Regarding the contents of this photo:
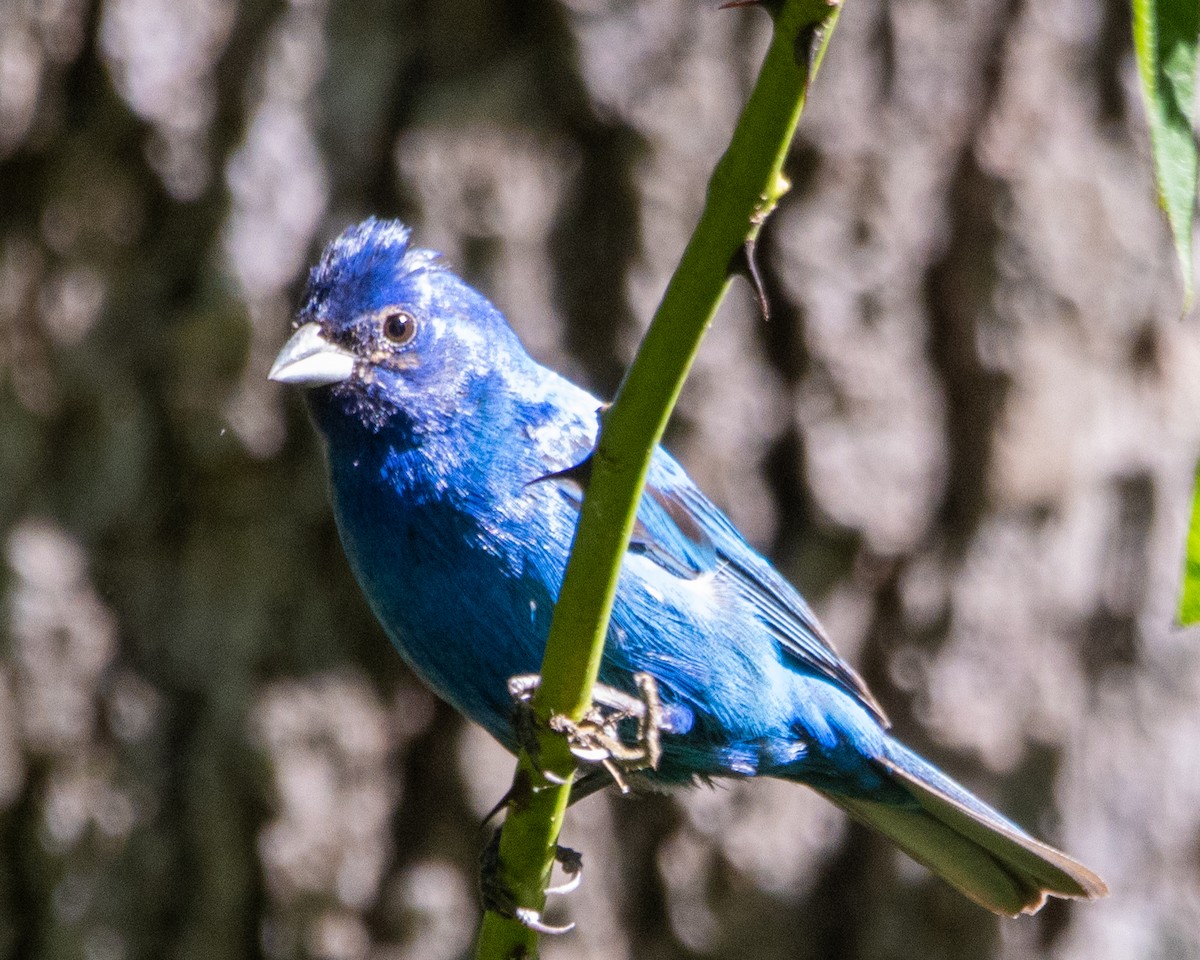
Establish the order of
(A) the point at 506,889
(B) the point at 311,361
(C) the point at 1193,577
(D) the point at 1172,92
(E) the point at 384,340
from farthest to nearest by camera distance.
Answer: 1. (E) the point at 384,340
2. (B) the point at 311,361
3. (A) the point at 506,889
4. (C) the point at 1193,577
5. (D) the point at 1172,92

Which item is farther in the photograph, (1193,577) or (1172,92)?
(1193,577)

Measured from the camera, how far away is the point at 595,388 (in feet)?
13.6

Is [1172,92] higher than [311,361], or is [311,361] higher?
[1172,92]

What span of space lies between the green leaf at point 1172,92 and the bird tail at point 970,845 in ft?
8.35

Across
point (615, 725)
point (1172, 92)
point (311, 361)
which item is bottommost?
point (615, 725)

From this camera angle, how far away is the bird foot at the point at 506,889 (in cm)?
201

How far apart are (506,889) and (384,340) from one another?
1533 millimetres

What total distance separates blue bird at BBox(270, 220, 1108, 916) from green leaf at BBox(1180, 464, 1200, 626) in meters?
1.58

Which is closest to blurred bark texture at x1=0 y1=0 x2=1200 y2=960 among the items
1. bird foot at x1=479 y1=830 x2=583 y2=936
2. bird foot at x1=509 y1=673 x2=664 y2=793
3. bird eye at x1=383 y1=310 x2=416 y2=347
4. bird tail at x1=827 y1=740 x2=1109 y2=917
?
bird tail at x1=827 y1=740 x2=1109 y2=917

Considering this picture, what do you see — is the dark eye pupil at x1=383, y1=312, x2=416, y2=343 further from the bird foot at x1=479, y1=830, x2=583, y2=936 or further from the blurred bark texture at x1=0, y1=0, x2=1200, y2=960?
the bird foot at x1=479, y1=830, x2=583, y2=936

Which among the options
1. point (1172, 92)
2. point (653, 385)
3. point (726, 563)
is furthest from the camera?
point (726, 563)

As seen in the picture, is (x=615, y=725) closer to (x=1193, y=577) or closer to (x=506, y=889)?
(x=506, y=889)

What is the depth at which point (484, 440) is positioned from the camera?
123 inches

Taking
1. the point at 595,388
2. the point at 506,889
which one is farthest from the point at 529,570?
the point at 595,388
